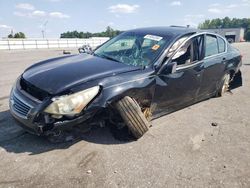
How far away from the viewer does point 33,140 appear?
13.2ft

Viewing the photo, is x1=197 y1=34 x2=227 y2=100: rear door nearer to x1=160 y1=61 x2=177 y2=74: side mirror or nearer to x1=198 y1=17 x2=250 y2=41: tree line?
x1=160 y1=61 x2=177 y2=74: side mirror

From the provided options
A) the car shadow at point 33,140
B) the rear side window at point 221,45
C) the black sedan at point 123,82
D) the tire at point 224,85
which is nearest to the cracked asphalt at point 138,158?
the car shadow at point 33,140

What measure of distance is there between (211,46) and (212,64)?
0.40 metres

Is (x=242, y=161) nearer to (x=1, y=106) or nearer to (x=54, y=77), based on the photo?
(x=54, y=77)

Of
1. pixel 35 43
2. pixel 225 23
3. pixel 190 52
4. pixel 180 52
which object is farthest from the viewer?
pixel 225 23

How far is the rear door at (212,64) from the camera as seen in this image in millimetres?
5515

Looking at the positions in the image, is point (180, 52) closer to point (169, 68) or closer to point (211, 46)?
point (169, 68)

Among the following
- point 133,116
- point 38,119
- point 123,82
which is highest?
point 123,82

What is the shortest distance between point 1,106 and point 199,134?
375 cm

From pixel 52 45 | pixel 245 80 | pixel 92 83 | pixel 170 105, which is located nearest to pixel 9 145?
pixel 92 83

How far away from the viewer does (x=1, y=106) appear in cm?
568

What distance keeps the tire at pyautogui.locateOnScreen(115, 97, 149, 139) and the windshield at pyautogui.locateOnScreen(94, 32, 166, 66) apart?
0.78m

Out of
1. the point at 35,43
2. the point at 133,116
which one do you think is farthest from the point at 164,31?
the point at 35,43

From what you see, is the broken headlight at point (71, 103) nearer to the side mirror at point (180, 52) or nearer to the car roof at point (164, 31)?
the side mirror at point (180, 52)
